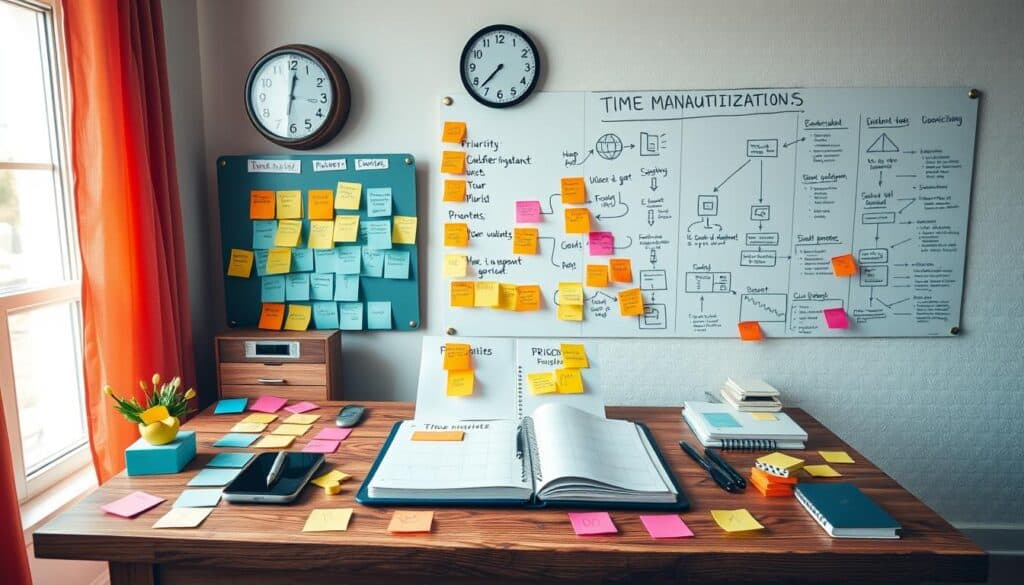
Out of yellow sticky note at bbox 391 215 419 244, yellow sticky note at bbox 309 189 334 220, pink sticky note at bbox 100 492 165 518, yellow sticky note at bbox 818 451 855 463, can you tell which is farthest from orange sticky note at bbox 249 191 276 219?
yellow sticky note at bbox 818 451 855 463

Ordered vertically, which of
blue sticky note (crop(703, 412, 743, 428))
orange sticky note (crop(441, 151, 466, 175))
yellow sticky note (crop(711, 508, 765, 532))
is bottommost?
yellow sticky note (crop(711, 508, 765, 532))

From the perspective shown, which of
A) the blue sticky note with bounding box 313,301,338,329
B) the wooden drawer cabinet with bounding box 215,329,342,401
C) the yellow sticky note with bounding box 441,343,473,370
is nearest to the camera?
the yellow sticky note with bounding box 441,343,473,370

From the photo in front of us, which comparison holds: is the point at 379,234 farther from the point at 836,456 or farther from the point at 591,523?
the point at 836,456

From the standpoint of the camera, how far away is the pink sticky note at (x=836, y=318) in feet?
7.37

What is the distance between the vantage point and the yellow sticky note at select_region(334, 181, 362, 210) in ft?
7.28

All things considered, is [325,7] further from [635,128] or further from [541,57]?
[635,128]

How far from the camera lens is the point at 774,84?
216cm

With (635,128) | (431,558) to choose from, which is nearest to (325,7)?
(635,128)

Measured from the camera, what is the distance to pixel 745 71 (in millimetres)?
2160

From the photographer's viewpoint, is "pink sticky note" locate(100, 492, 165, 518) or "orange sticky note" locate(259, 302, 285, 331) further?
"orange sticky note" locate(259, 302, 285, 331)

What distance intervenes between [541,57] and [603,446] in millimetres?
1425

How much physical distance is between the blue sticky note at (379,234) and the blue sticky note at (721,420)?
1265 mm

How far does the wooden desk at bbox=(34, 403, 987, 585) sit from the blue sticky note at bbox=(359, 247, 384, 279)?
3.73 feet

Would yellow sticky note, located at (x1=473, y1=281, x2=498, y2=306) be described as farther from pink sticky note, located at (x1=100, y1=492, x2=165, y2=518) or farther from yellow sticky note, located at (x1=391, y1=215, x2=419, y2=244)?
pink sticky note, located at (x1=100, y1=492, x2=165, y2=518)
